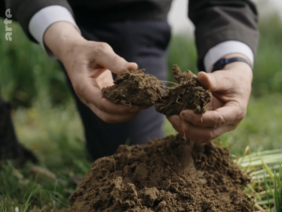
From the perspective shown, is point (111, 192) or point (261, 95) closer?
point (111, 192)

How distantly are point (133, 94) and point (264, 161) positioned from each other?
98cm

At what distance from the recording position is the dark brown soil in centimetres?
141

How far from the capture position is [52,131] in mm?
3363

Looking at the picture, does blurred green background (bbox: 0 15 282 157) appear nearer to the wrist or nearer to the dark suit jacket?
the dark suit jacket

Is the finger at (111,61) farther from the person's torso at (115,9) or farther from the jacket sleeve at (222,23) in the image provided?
the person's torso at (115,9)

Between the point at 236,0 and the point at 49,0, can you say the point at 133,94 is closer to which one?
the point at 49,0

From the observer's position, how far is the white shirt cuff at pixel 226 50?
6.57 ft

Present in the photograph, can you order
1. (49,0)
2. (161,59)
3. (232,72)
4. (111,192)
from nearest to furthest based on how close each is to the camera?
(111,192)
(232,72)
(49,0)
(161,59)

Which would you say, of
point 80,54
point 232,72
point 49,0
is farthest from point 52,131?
point 232,72

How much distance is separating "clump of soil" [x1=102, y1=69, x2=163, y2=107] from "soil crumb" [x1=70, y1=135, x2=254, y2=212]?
29 cm

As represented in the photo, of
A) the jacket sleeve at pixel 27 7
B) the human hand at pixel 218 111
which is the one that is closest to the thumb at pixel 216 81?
the human hand at pixel 218 111

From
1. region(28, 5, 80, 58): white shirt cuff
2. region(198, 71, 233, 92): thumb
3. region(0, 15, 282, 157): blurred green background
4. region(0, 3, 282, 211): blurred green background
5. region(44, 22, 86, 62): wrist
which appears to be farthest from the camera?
region(0, 15, 282, 157): blurred green background

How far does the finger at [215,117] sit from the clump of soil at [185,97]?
1.2 inches

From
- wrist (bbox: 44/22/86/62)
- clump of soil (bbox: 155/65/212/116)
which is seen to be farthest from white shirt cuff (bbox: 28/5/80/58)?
clump of soil (bbox: 155/65/212/116)
